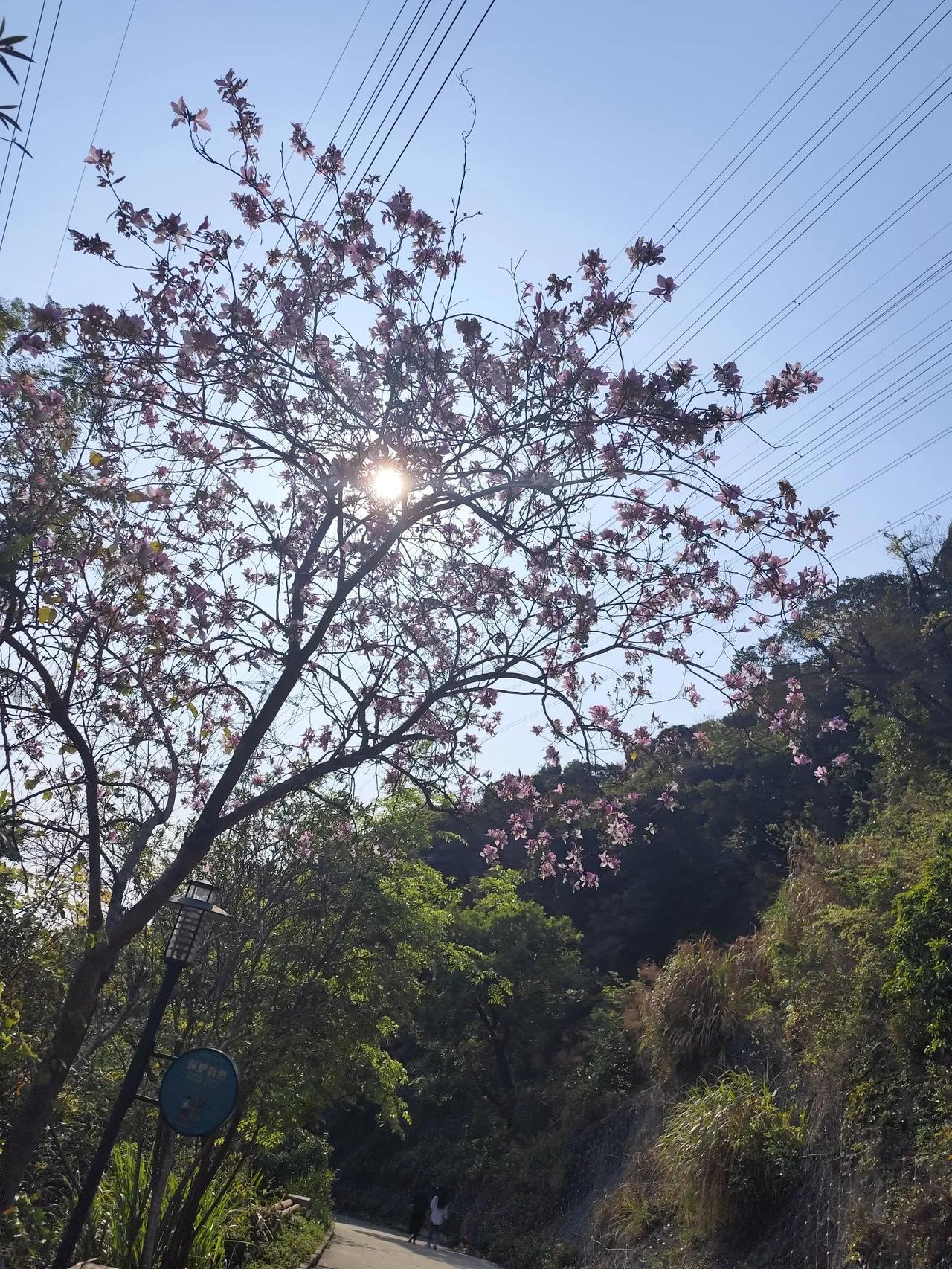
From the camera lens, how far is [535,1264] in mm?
15883

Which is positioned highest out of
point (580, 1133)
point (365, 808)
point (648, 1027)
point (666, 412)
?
point (666, 412)

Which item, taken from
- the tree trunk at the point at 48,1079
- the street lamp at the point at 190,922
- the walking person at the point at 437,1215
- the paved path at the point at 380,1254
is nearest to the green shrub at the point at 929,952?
the street lamp at the point at 190,922

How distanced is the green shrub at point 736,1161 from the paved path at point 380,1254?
499 cm

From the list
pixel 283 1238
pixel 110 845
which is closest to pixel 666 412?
pixel 110 845

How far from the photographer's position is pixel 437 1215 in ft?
67.4

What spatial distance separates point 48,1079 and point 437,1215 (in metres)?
18.0

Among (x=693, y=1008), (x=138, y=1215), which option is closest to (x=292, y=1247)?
(x=138, y=1215)

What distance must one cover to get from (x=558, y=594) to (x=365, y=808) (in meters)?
5.78

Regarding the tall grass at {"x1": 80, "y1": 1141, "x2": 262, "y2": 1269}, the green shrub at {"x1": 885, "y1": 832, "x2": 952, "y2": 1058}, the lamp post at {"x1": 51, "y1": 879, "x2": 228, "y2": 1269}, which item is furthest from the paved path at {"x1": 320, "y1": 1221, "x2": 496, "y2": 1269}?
the green shrub at {"x1": 885, "y1": 832, "x2": 952, "y2": 1058}

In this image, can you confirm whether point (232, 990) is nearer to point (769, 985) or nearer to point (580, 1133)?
point (769, 985)

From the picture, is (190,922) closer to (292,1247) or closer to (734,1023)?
(292,1247)

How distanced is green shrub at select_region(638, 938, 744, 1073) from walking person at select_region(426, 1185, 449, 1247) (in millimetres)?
8440

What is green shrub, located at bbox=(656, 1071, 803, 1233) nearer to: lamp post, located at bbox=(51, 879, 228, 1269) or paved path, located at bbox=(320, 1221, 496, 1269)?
paved path, located at bbox=(320, 1221, 496, 1269)

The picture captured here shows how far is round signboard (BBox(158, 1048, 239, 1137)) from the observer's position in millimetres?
5688
